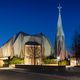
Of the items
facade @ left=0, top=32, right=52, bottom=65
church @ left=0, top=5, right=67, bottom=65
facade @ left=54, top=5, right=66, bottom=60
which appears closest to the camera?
facade @ left=0, top=32, right=52, bottom=65

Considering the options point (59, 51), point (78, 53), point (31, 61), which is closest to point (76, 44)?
point (78, 53)

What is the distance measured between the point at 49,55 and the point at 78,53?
65781mm

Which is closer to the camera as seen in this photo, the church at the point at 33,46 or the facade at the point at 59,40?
the church at the point at 33,46

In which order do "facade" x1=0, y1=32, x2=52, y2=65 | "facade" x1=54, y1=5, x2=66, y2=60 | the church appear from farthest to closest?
"facade" x1=54, y1=5, x2=66, y2=60 < the church < "facade" x1=0, y1=32, x2=52, y2=65

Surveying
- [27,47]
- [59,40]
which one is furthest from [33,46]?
[59,40]

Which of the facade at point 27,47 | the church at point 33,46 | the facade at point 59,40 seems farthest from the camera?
the facade at point 59,40

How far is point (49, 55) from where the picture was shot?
138750 millimetres

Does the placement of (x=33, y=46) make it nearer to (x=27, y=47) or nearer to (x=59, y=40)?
(x=27, y=47)

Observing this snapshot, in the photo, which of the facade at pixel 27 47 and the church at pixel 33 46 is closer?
the facade at pixel 27 47

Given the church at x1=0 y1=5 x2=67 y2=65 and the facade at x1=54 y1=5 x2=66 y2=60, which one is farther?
the facade at x1=54 y1=5 x2=66 y2=60

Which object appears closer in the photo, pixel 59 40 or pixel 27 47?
pixel 27 47

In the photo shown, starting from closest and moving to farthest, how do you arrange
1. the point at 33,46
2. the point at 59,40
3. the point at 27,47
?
the point at 33,46 → the point at 27,47 → the point at 59,40

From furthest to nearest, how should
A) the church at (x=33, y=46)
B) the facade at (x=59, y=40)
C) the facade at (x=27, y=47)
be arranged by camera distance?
1. the facade at (x=59, y=40)
2. the church at (x=33, y=46)
3. the facade at (x=27, y=47)

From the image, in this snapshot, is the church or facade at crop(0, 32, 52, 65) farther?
the church
